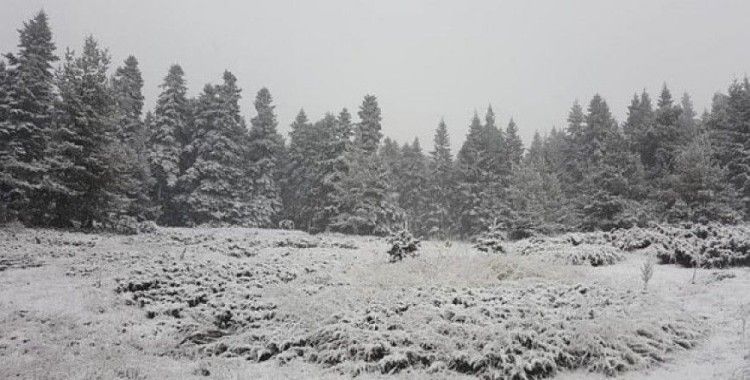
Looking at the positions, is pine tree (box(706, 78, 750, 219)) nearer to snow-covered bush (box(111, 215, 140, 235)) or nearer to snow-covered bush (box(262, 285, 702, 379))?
snow-covered bush (box(262, 285, 702, 379))

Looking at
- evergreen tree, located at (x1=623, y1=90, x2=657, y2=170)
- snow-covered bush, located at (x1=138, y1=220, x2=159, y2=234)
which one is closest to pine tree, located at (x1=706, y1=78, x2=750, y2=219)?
evergreen tree, located at (x1=623, y1=90, x2=657, y2=170)

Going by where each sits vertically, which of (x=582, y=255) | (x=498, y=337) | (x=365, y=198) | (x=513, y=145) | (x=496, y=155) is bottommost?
(x=498, y=337)

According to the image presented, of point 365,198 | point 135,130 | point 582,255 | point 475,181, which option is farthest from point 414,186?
point 582,255

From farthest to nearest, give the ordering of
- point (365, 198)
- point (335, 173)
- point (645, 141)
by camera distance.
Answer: point (645, 141) < point (335, 173) < point (365, 198)

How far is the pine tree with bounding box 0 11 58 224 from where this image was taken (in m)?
23.8

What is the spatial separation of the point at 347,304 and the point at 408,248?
489 centimetres

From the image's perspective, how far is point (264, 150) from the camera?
159ft

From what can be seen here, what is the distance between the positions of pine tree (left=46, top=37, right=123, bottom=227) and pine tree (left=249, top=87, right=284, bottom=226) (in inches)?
876

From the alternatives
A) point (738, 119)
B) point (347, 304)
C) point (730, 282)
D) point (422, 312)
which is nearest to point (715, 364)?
point (422, 312)

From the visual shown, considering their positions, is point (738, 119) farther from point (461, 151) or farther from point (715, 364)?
point (715, 364)

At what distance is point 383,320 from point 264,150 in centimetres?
4142

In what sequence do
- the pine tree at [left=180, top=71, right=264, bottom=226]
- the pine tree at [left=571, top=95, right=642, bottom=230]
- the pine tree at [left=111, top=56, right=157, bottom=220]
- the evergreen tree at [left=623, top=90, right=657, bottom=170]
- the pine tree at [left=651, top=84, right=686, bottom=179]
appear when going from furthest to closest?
the evergreen tree at [left=623, top=90, right=657, bottom=170] → the pine tree at [left=651, top=84, right=686, bottom=179] → the pine tree at [left=180, top=71, right=264, bottom=226] → the pine tree at [left=111, top=56, right=157, bottom=220] → the pine tree at [left=571, top=95, right=642, bottom=230]

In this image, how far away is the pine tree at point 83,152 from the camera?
74.9 ft

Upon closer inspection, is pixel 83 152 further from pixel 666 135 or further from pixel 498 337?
pixel 666 135
